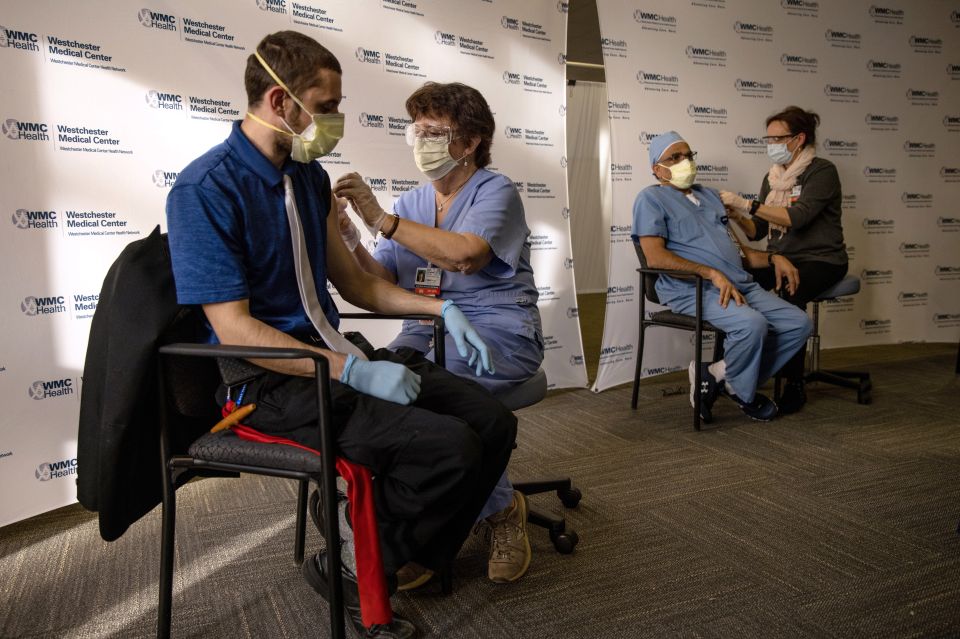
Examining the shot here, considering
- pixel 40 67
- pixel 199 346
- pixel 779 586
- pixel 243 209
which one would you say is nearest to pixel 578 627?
pixel 779 586

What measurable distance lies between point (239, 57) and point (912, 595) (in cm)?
260

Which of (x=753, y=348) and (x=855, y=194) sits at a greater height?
(x=855, y=194)

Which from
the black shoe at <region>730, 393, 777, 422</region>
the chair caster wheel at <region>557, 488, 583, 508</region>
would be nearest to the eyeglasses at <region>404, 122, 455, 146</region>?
the chair caster wheel at <region>557, 488, 583, 508</region>

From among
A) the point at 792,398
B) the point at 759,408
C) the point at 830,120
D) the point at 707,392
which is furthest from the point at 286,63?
the point at 830,120

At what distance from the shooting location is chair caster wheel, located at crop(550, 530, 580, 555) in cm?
190

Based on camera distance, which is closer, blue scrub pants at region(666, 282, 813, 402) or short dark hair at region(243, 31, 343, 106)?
short dark hair at region(243, 31, 343, 106)

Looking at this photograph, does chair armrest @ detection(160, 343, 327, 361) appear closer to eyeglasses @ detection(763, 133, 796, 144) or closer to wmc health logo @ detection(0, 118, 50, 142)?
wmc health logo @ detection(0, 118, 50, 142)

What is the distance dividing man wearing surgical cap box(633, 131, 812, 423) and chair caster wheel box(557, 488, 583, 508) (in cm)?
106

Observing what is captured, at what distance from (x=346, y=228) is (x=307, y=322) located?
45cm

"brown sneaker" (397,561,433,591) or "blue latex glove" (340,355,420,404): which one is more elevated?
"blue latex glove" (340,355,420,404)

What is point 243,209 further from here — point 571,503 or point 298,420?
point 571,503

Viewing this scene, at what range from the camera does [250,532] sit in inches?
81.9

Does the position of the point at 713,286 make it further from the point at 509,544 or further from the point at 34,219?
the point at 34,219

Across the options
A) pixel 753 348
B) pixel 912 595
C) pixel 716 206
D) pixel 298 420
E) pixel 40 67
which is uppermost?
pixel 40 67
